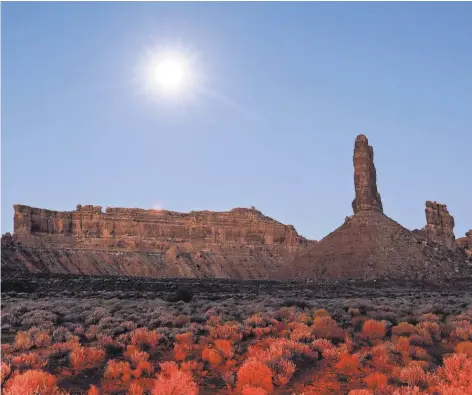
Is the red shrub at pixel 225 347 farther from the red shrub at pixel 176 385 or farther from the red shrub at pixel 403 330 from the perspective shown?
the red shrub at pixel 403 330

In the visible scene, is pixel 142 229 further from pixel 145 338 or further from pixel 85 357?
pixel 85 357

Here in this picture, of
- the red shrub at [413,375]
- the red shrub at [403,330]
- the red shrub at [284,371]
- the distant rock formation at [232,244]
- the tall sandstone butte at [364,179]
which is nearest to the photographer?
the red shrub at [413,375]

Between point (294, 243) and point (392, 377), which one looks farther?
point (294, 243)

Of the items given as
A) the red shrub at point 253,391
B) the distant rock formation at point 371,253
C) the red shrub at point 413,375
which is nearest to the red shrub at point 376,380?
the red shrub at point 413,375

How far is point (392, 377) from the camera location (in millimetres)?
9000

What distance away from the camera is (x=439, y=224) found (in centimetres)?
11175

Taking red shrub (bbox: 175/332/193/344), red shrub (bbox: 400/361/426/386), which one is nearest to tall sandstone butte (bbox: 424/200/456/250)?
red shrub (bbox: 175/332/193/344)

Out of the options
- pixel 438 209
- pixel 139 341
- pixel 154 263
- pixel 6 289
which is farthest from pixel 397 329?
pixel 438 209

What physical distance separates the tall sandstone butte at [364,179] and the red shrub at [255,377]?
202 feet

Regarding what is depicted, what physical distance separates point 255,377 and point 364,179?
64075mm

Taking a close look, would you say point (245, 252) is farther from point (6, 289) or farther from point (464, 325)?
point (464, 325)

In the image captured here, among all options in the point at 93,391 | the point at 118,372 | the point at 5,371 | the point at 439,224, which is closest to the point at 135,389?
Result: the point at 93,391

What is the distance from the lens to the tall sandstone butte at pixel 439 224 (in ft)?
358

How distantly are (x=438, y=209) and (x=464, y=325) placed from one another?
10891 cm
